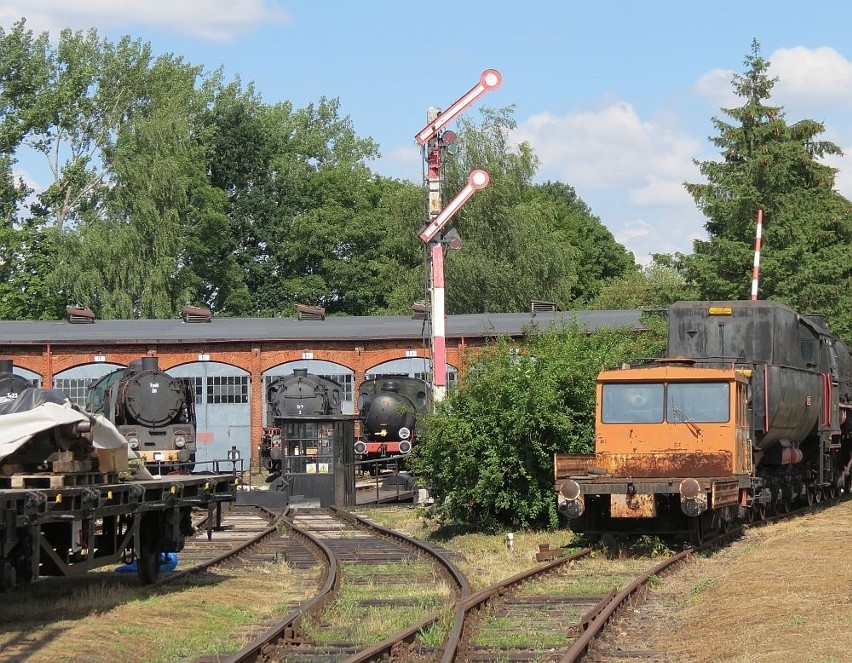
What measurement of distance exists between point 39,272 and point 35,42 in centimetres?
1361

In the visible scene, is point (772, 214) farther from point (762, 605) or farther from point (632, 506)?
point (762, 605)

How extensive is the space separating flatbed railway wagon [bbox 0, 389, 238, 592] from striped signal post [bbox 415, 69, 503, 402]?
416 inches

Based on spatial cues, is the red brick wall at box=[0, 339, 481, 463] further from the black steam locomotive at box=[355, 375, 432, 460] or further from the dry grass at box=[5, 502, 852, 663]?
the dry grass at box=[5, 502, 852, 663]

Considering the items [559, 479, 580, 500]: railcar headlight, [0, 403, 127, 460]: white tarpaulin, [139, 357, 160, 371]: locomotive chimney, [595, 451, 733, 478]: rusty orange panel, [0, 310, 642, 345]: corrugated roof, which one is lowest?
[559, 479, 580, 500]: railcar headlight

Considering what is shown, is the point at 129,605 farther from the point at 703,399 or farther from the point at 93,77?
the point at 93,77

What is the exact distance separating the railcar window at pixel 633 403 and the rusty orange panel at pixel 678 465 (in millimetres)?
512

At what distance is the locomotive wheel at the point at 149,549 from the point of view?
46.7 ft

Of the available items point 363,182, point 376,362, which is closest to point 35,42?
point 363,182

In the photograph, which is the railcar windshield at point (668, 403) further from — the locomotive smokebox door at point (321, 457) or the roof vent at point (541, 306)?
the roof vent at point (541, 306)

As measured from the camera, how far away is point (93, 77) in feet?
228

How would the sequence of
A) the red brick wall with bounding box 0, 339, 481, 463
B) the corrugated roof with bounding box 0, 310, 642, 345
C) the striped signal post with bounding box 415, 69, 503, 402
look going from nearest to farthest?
the striped signal post with bounding box 415, 69, 503, 402 < the red brick wall with bounding box 0, 339, 481, 463 < the corrugated roof with bounding box 0, 310, 642, 345

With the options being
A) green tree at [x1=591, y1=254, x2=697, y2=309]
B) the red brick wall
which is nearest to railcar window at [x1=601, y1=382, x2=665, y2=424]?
green tree at [x1=591, y1=254, x2=697, y2=309]

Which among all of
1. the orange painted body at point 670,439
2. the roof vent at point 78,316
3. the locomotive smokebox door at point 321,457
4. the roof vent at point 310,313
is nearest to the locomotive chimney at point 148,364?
the locomotive smokebox door at point 321,457

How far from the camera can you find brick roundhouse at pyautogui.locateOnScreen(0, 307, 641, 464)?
45406mm
